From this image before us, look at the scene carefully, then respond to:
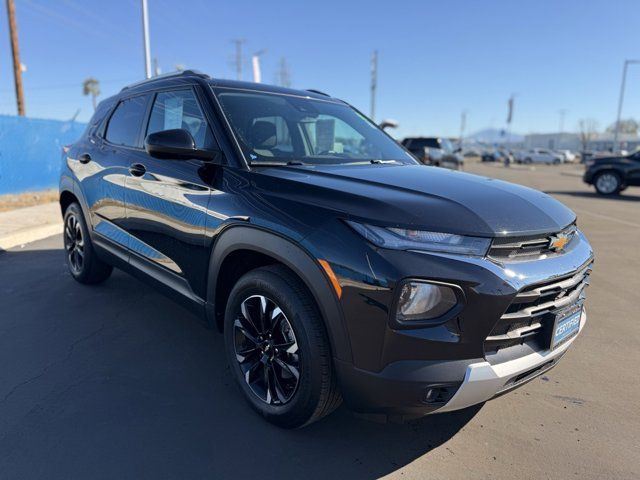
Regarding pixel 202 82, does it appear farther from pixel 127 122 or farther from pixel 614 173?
pixel 614 173

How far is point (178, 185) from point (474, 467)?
2.35m

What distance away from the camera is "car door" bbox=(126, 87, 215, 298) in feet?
9.54

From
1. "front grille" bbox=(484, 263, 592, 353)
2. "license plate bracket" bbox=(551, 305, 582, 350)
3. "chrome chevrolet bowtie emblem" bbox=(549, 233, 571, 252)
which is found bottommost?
"license plate bracket" bbox=(551, 305, 582, 350)

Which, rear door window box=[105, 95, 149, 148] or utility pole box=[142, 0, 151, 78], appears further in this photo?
utility pole box=[142, 0, 151, 78]

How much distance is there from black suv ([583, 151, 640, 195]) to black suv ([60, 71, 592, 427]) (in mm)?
14849

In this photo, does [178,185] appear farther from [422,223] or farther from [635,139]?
[635,139]

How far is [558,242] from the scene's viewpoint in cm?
231

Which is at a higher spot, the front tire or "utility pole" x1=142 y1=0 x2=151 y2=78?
"utility pole" x1=142 y1=0 x2=151 y2=78

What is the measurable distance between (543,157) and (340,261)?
2438 inches

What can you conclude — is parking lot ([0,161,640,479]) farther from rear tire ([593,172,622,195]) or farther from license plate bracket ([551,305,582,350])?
rear tire ([593,172,622,195])

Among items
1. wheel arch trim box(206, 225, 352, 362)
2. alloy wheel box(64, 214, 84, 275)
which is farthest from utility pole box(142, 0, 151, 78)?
wheel arch trim box(206, 225, 352, 362)

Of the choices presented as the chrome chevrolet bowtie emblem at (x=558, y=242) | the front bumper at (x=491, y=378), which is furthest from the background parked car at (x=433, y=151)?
the front bumper at (x=491, y=378)

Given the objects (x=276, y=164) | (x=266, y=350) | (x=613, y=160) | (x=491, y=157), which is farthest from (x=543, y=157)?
(x=266, y=350)

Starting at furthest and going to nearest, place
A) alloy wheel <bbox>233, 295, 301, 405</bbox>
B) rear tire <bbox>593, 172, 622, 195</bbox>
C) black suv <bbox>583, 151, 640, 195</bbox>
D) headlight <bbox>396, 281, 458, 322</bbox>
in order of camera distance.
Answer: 1. rear tire <bbox>593, 172, 622, 195</bbox>
2. black suv <bbox>583, 151, 640, 195</bbox>
3. alloy wheel <bbox>233, 295, 301, 405</bbox>
4. headlight <bbox>396, 281, 458, 322</bbox>
